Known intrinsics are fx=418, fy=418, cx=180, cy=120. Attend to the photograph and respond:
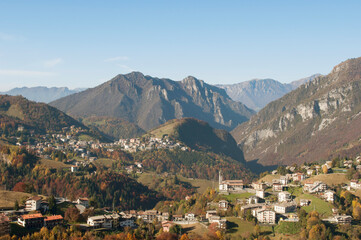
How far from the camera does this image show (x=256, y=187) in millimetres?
133375

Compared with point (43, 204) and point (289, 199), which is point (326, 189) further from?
point (43, 204)

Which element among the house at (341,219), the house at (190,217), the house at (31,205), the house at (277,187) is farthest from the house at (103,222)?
the house at (277,187)

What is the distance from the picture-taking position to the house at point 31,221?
280ft

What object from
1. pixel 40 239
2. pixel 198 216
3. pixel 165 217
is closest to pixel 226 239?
pixel 198 216

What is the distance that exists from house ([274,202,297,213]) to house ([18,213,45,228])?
55833 millimetres

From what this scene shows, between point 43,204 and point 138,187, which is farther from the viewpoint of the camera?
point 138,187

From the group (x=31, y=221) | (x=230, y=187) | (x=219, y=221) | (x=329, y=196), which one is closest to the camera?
(x=31, y=221)

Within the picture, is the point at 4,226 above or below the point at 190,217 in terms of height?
above

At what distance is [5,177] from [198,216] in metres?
80.0

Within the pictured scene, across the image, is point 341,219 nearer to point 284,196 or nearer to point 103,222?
point 284,196

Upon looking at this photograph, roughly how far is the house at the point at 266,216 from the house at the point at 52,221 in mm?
46646

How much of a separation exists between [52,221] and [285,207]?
55.2 m

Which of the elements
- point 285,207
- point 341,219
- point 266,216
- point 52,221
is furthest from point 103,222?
point 341,219

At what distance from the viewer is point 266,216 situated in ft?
333
